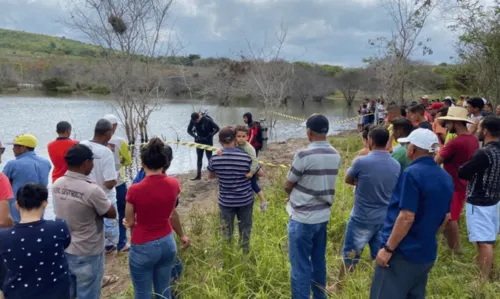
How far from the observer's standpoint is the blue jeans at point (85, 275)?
9.54 feet

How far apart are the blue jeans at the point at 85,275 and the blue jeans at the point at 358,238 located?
2.37m

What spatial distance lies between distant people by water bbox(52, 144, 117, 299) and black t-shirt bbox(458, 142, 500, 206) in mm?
3335

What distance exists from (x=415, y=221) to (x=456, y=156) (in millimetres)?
2027

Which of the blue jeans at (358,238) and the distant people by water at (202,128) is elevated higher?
the distant people by water at (202,128)

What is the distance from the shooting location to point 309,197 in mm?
3158

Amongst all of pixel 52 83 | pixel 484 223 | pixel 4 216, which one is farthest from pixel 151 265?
pixel 52 83

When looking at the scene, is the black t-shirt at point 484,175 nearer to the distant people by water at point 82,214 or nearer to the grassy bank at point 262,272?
the grassy bank at point 262,272

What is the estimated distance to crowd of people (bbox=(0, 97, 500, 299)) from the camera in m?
2.44

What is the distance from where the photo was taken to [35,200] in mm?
2387

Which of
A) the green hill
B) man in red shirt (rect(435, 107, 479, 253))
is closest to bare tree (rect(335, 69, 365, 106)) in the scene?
man in red shirt (rect(435, 107, 479, 253))

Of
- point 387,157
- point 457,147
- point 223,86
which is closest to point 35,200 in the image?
point 387,157

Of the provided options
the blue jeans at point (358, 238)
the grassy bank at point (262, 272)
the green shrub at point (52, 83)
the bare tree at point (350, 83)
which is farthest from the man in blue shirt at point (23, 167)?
the green shrub at point (52, 83)

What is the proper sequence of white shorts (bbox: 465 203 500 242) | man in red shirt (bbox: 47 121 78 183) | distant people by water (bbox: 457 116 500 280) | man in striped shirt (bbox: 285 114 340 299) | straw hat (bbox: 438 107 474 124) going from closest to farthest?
man in striped shirt (bbox: 285 114 340 299) → distant people by water (bbox: 457 116 500 280) → white shorts (bbox: 465 203 500 242) → straw hat (bbox: 438 107 474 124) → man in red shirt (bbox: 47 121 78 183)

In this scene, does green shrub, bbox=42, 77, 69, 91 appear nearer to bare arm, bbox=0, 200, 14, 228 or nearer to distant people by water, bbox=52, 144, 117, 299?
bare arm, bbox=0, 200, 14, 228
